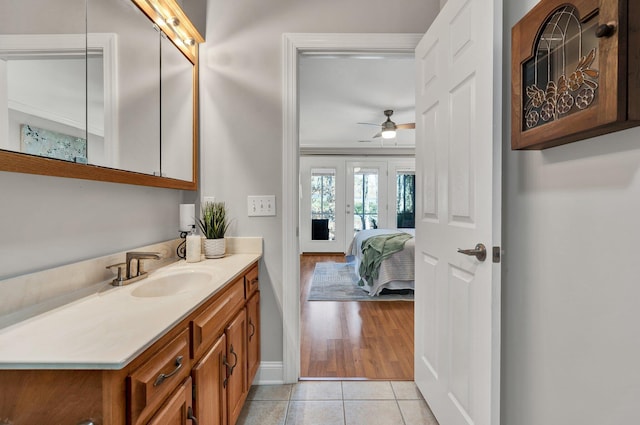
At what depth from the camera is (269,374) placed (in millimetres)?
1855

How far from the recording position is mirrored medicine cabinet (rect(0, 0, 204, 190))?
867 millimetres

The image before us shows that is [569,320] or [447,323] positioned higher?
[569,320]

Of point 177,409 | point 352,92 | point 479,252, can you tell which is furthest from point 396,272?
point 177,409

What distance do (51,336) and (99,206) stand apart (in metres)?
0.67

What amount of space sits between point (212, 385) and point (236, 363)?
284 mm

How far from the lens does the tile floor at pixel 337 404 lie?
156 cm

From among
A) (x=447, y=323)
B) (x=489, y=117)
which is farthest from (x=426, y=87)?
(x=447, y=323)

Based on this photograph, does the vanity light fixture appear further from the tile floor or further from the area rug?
the area rug

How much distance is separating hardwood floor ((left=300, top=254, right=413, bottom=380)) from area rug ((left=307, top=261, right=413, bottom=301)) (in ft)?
0.41

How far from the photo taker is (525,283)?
1.07m

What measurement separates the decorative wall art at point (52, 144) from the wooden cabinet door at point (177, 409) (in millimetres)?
836

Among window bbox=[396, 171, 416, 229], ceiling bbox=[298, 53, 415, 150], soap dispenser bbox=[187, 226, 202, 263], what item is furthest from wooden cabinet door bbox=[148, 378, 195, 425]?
window bbox=[396, 171, 416, 229]

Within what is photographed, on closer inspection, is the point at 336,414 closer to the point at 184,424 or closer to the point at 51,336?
the point at 184,424

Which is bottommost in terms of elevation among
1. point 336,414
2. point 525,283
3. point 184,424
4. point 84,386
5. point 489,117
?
point 336,414
